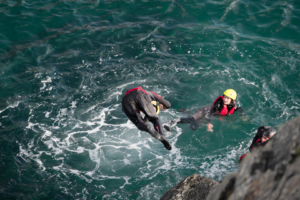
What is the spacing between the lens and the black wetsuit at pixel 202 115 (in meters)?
8.32

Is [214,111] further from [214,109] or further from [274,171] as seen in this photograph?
[274,171]

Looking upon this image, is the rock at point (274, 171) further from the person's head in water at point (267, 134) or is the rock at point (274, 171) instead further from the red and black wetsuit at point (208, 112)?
the red and black wetsuit at point (208, 112)

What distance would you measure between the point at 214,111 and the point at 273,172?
6.37m

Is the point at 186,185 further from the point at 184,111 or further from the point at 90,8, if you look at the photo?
the point at 90,8

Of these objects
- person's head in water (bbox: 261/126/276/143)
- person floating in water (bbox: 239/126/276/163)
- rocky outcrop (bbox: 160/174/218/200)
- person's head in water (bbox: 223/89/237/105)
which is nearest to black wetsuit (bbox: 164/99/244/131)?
person's head in water (bbox: 223/89/237/105)

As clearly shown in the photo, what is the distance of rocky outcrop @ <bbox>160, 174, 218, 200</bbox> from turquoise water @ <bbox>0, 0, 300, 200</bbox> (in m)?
1.52

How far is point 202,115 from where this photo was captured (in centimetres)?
851

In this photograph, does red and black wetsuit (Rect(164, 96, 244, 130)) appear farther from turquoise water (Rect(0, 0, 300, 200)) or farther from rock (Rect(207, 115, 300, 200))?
rock (Rect(207, 115, 300, 200))

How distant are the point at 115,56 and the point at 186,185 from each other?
7.23m

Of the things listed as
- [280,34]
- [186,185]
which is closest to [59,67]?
[186,185]

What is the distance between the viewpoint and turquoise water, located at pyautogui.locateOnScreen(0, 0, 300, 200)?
7.08m

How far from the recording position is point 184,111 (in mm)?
8977

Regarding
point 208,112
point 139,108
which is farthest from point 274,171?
point 208,112

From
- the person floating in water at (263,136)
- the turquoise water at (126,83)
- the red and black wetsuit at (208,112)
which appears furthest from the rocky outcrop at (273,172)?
the red and black wetsuit at (208,112)
